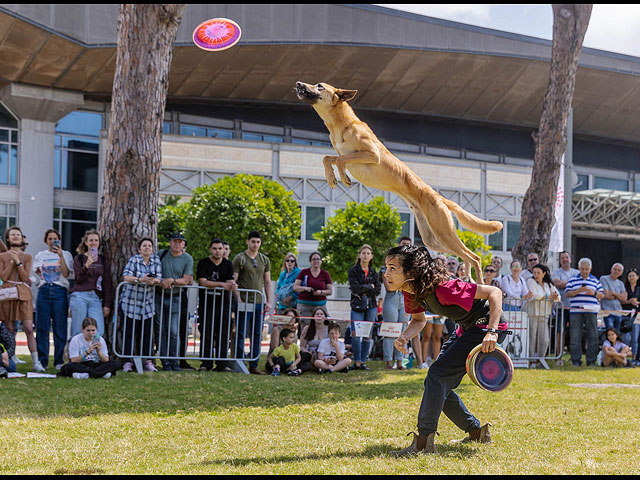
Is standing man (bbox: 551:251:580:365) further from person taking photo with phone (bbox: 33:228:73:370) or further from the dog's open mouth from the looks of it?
the dog's open mouth

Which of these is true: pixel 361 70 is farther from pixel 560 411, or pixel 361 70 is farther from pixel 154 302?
pixel 560 411

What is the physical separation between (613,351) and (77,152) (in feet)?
81.8

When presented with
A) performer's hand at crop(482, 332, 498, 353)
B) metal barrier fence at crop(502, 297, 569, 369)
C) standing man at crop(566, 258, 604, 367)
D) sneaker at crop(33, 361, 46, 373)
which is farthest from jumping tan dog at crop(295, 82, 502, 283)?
standing man at crop(566, 258, 604, 367)

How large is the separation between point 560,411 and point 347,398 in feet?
6.94

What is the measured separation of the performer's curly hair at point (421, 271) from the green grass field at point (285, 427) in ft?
3.61

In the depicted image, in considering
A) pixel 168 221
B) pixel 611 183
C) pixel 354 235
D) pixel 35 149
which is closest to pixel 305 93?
pixel 354 235

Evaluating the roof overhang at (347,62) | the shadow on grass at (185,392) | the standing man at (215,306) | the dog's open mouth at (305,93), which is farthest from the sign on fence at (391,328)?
the roof overhang at (347,62)

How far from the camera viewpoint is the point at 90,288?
387 inches

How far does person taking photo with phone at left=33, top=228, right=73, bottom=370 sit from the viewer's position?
979 cm

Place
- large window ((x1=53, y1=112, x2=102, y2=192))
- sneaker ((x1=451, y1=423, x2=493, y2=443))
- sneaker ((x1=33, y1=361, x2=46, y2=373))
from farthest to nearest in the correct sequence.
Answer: large window ((x1=53, y1=112, x2=102, y2=192)) < sneaker ((x1=33, y1=361, x2=46, y2=373)) < sneaker ((x1=451, y1=423, x2=493, y2=443))

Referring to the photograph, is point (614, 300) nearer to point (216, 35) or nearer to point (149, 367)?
point (149, 367)

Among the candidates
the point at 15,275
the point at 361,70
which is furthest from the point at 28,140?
the point at 15,275

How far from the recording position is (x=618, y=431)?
5902 mm

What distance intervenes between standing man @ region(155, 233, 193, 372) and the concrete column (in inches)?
820
